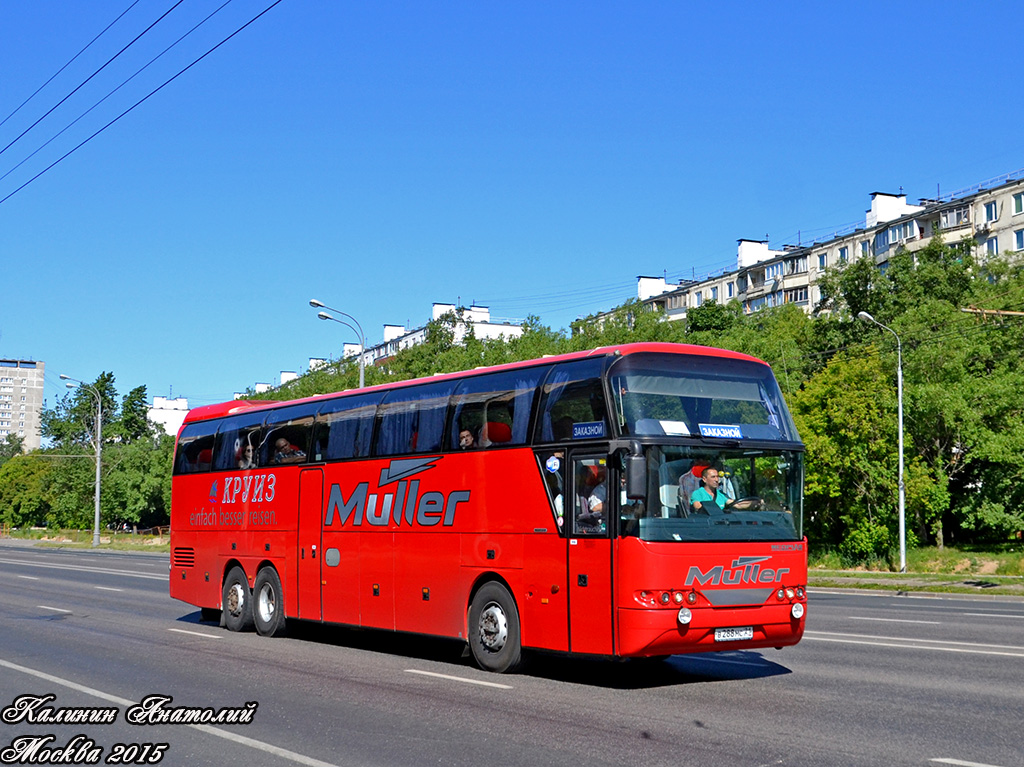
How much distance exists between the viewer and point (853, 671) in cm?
1253

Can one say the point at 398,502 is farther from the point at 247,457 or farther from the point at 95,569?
the point at 95,569

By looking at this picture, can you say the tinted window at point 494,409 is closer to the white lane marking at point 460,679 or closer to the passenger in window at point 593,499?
the passenger in window at point 593,499

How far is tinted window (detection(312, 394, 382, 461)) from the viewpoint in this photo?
16203 millimetres

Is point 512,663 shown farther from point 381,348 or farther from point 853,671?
point 381,348

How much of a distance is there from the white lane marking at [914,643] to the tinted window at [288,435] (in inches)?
328

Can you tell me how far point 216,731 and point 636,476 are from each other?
4.62m

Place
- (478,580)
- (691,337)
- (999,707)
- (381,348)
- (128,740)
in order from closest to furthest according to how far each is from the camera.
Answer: (128,740), (999,707), (478,580), (691,337), (381,348)

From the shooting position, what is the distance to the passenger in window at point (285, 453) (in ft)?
58.5

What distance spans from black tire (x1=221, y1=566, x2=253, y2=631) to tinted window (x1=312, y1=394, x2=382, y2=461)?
10.7 feet

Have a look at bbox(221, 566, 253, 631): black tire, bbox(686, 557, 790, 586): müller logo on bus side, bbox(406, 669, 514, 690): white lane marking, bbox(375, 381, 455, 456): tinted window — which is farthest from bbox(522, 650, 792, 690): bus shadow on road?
bbox(221, 566, 253, 631): black tire

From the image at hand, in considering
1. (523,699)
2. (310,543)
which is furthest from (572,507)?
(310,543)

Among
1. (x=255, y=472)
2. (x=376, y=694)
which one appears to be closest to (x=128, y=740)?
(x=376, y=694)

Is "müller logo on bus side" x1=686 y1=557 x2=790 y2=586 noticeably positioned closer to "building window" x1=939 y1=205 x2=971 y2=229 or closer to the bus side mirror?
the bus side mirror

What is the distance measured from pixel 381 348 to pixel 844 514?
331 ft
